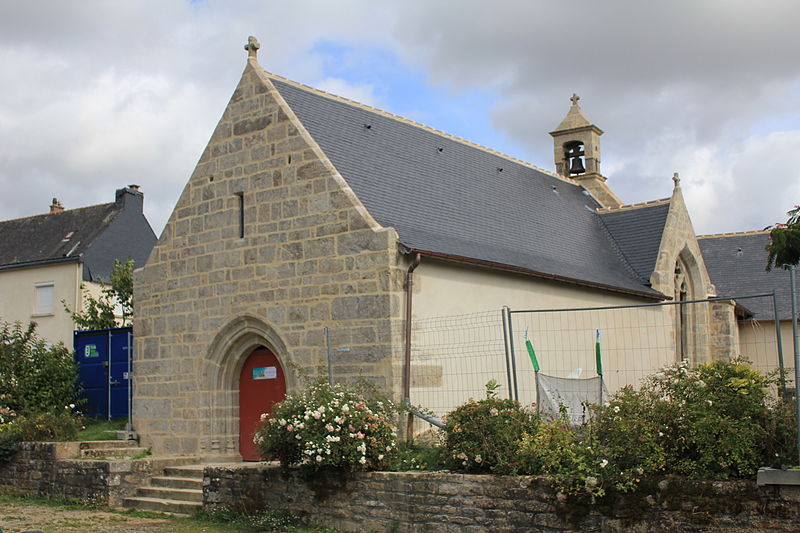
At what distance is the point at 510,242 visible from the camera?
54.7ft

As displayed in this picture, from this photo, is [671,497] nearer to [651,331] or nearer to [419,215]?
[419,215]

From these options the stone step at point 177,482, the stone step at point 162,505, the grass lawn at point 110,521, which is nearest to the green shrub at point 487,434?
the grass lawn at point 110,521

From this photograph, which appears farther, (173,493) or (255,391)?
(255,391)

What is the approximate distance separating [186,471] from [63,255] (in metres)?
17.2

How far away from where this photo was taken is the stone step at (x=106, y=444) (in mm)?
14789

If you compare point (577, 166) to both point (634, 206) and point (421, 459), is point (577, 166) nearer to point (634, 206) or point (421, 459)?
point (634, 206)

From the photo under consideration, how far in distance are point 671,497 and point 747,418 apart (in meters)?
1.00

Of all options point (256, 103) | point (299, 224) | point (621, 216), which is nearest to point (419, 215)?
point (299, 224)

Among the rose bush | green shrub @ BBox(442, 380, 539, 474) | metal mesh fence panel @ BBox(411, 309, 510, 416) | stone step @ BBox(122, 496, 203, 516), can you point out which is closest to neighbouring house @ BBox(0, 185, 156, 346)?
stone step @ BBox(122, 496, 203, 516)

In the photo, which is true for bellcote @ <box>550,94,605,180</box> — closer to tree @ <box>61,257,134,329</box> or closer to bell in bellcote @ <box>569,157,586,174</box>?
bell in bellcote @ <box>569,157,586,174</box>

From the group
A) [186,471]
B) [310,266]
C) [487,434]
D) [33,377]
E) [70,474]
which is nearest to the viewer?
[487,434]

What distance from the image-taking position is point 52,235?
30.6 metres

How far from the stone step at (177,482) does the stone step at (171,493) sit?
0.08 metres

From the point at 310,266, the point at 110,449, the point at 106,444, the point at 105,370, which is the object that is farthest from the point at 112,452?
the point at 310,266
